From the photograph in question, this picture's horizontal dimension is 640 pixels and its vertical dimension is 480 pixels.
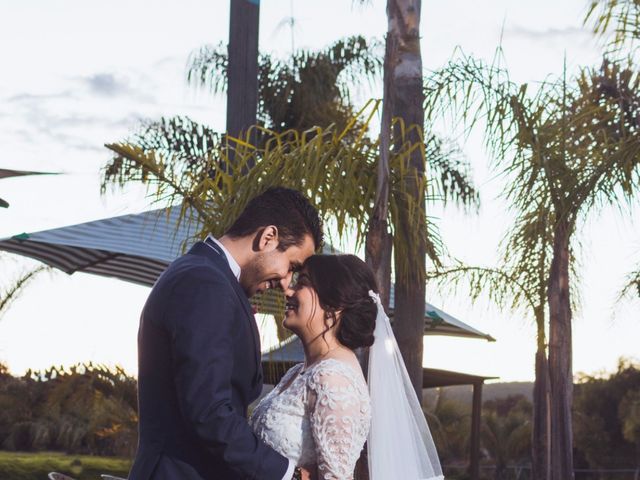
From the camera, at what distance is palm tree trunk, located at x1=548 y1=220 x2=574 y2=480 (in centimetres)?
920

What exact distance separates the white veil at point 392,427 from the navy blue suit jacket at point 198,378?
135 centimetres

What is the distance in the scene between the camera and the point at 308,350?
414cm

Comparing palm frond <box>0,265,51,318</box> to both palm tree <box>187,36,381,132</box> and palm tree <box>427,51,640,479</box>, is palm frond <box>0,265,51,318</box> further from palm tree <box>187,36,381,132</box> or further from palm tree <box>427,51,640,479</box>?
palm tree <box>427,51,640,479</box>

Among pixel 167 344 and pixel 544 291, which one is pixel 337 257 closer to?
pixel 167 344

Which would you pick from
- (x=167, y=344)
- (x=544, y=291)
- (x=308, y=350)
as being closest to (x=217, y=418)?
(x=167, y=344)

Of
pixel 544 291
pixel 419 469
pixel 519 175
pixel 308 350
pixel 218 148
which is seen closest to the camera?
pixel 308 350

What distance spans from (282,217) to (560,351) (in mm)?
6291

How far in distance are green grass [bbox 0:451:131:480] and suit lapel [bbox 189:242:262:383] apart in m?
11.6

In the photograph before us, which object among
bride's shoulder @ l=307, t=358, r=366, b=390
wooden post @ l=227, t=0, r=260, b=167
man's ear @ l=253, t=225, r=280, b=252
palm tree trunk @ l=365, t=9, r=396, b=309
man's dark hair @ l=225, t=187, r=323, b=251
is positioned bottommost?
bride's shoulder @ l=307, t=358, r=366, b=390


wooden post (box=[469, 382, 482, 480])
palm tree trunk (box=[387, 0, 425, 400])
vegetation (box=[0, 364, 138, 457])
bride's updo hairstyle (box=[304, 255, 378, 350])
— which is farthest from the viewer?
vegetation (box=[0, 364, 138, 457])

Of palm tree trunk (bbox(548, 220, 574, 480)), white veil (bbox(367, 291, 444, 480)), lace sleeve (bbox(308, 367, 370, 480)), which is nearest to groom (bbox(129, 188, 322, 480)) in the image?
lace sleeve (bbox(308, 367, 370, 480))

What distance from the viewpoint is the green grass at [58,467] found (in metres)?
14.6

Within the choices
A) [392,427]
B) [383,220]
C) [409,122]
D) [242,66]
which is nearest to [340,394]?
[392,427]

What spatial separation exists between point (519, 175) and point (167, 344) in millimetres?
6133
